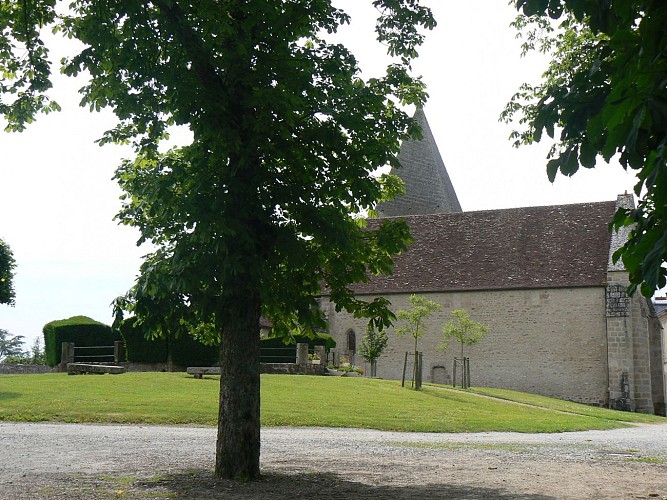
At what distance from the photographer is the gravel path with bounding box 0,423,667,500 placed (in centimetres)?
819

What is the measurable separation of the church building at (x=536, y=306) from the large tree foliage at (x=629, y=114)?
3044 centimetres

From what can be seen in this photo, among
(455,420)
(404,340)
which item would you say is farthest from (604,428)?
(404,340)

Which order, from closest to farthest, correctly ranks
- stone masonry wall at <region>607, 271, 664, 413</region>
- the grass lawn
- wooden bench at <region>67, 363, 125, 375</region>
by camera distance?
the grass lawn, wooden bench at <region>67, 363, 125, 375</region>, stone masonry wall at <region>607, 271, 664, 413</region>

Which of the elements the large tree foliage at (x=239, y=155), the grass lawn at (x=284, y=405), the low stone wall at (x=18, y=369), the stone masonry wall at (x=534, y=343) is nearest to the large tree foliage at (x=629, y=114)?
the large tree foliage at (x=239, y=155)

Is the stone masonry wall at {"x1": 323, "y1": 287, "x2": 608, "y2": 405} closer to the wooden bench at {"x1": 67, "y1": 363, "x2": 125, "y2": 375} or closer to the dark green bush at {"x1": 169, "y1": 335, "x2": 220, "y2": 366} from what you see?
the dark green bush at {"x1": 169, "y1": 335, "x2": 220, "y2": 366}

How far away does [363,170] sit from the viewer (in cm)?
934

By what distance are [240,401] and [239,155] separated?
9.49ft

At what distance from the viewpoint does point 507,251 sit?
3944 centimetres

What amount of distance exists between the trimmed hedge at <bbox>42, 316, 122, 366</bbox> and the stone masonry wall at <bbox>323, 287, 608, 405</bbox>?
14.8 metres

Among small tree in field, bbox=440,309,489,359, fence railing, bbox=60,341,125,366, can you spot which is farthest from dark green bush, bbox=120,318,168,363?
small tree in field, bbox=440,309,489,359

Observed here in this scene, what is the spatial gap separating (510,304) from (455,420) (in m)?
19.3

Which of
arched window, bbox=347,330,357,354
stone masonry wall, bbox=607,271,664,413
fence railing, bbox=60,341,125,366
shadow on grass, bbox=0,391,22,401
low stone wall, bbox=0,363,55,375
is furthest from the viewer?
arched window, bbox=347,330,357,354

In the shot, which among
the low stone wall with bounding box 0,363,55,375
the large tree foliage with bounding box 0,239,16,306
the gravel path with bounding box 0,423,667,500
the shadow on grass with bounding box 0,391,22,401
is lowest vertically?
the gravel path with bounding box 0,423,667,500

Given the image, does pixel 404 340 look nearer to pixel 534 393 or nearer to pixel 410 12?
pixel 534 393
